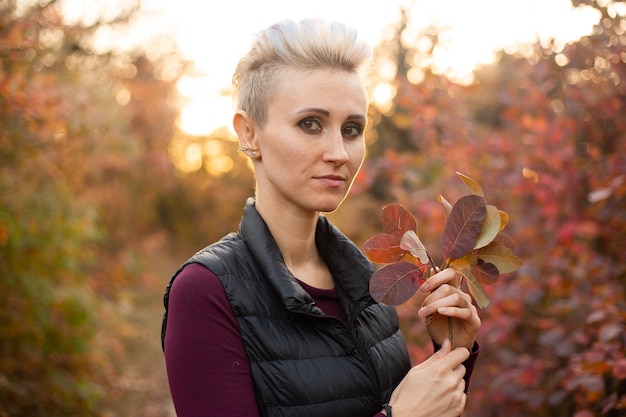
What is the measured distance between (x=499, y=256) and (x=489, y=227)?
0.27 feet

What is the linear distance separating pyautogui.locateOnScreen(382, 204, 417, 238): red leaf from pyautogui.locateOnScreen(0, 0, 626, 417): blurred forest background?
1018mm

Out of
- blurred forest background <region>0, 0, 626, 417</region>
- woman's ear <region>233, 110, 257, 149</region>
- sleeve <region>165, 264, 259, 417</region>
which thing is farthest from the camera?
blurred forest background <region>0, 0, 626, 417</region>

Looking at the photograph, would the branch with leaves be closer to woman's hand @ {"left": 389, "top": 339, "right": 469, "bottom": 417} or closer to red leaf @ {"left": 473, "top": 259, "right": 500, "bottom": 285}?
red leaf @ {"left": 473, "top": 259, "right": 500, "bottom": 285}

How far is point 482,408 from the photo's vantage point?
128 inches

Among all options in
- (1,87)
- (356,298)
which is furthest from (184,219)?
(356,298)

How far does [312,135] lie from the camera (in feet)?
5.55

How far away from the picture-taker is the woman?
150cm

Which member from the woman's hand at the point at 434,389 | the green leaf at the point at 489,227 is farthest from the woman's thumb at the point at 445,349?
the green leaf at the point at 489,227

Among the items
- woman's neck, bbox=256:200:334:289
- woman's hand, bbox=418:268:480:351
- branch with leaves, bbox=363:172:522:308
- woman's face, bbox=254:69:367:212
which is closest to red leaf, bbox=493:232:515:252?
branch with leaves, bbox=363:172:522:308

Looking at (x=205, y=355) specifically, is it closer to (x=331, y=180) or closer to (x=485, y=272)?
(x=331, y=180)

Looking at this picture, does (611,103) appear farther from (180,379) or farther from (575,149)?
(180,379)

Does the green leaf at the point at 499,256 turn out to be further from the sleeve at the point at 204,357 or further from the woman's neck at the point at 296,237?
the sleeve at the point at 204,357

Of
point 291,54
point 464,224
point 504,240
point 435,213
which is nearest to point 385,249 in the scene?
point 464,224

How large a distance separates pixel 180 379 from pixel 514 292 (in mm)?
2150
